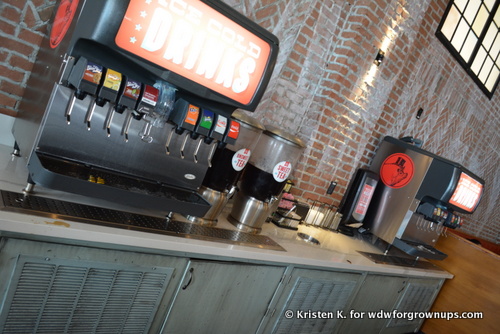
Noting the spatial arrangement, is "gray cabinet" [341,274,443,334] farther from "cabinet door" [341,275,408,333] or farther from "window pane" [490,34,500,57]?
"window pane" [490,34,500,57]

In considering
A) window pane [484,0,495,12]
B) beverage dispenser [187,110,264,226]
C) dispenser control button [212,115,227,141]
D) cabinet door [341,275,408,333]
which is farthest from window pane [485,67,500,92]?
dispenser control button [212,115,227,141]

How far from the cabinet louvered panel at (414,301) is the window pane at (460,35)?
2.82m

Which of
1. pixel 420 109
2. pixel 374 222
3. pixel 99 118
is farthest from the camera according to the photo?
pixel 420 109

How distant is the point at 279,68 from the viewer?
2734 mm

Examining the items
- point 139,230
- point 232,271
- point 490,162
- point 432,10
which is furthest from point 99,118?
point 490,162

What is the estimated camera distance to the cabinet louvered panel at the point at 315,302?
2.18 m

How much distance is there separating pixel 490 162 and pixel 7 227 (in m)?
6.56

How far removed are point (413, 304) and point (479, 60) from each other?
3.46 m

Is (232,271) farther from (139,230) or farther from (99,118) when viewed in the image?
(99,118)

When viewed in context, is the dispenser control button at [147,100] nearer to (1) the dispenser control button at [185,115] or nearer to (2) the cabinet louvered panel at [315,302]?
(1) the dispenser control button at [185,115]

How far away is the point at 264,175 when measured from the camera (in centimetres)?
220

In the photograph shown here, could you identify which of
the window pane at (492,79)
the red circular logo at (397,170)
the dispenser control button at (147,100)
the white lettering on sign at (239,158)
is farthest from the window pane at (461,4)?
the dispenser control button at (147,100)

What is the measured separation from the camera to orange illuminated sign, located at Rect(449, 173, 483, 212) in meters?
3.03

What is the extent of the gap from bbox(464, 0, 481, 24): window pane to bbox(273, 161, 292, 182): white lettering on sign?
11.5 feet
